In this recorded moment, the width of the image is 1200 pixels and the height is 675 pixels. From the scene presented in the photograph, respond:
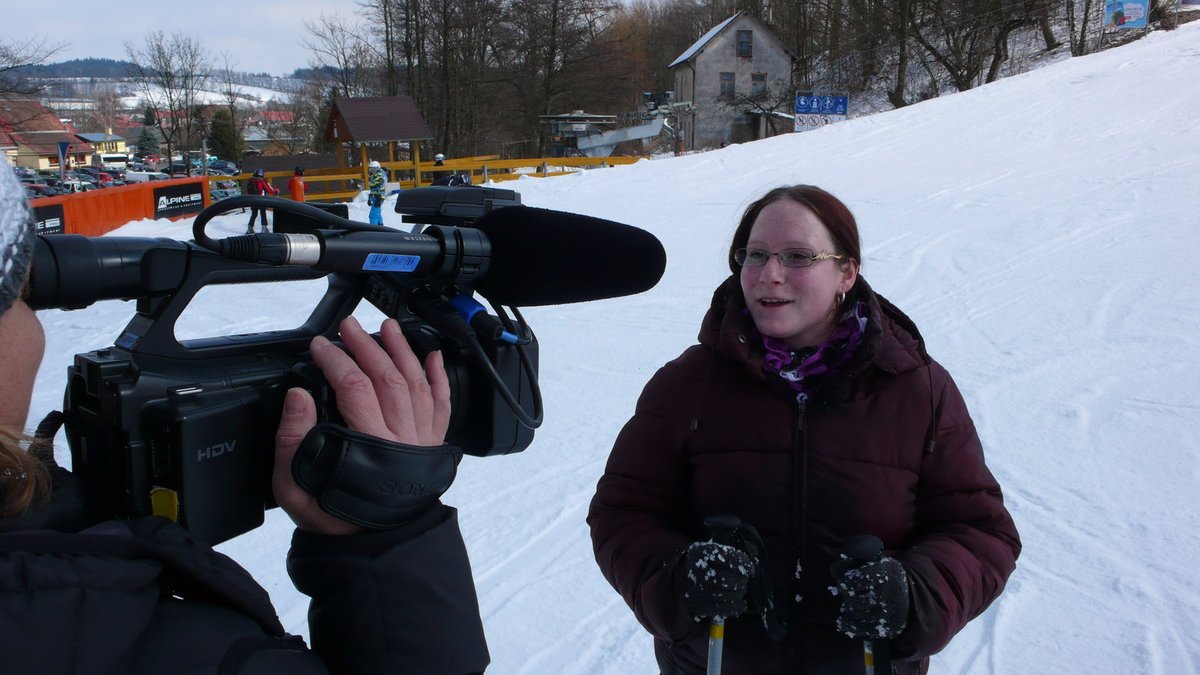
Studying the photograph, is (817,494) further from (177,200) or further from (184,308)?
(177,200)

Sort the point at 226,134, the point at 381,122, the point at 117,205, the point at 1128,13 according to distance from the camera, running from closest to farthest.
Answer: the point at 117,205
the point at 381,122
the point at 1128,13
the point at 226,134

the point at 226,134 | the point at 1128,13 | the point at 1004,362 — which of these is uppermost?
the point at 1128,13

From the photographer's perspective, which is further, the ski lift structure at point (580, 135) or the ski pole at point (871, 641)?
the ski lift structure at point (580, 135)

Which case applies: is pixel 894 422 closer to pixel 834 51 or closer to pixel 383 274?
pixel 383 274

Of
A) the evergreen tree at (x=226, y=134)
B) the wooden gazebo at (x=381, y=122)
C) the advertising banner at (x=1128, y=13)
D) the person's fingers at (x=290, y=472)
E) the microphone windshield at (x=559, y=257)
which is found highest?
the advertising banner at (x=1128, y=13)

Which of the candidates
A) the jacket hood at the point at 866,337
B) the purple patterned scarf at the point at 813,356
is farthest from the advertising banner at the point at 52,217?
the purple patterned scarf at the point at 813,356

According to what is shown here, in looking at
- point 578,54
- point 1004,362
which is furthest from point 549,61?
point 1004,362

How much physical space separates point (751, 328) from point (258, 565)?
105 inches

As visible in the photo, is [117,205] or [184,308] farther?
[117,205]

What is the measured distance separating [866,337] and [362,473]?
1344mm

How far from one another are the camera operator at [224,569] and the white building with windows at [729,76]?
43.1 meters

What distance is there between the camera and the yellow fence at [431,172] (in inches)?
838

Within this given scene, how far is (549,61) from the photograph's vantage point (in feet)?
127

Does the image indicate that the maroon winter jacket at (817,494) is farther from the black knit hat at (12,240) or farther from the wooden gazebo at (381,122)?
the wooden gazebo at (381,122)
